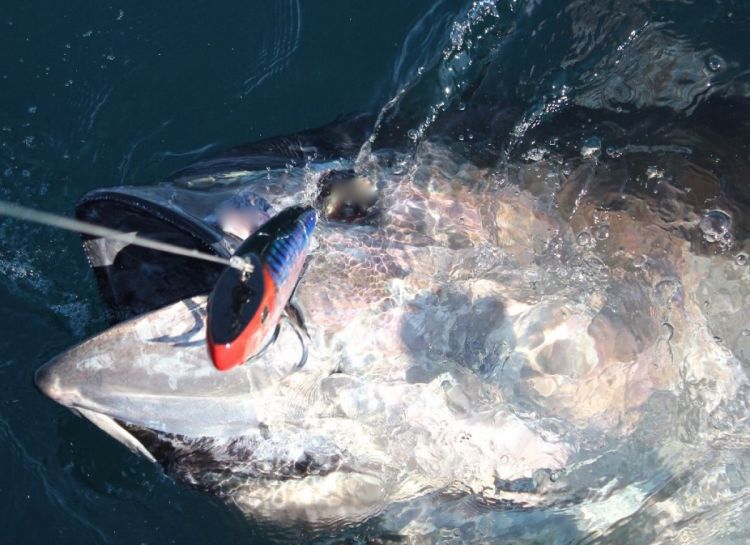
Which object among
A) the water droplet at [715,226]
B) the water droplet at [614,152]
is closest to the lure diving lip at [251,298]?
the water droplet at [614,152]

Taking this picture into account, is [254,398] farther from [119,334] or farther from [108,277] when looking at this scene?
[108,277]

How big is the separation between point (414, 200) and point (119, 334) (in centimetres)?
129

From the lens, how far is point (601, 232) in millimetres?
3479

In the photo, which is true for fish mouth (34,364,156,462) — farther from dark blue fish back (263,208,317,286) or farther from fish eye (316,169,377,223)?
fish eye (316,169,377,223)

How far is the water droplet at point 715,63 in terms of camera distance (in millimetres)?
3812

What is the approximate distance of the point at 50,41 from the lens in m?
5.39

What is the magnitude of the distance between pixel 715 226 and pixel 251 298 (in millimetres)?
2100

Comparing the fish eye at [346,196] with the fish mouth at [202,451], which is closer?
the fish mouth at [202,451]

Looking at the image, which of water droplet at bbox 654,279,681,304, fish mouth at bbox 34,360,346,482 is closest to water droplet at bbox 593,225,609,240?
water droplet at bbox 654,279,681,304

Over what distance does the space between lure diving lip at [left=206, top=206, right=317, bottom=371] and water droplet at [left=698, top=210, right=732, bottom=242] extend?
186cm

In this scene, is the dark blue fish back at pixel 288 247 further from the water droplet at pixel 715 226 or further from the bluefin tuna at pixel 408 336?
the water droplet at pixel 715 226

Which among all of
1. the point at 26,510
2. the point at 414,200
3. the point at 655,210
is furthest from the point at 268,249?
the point at 26,510

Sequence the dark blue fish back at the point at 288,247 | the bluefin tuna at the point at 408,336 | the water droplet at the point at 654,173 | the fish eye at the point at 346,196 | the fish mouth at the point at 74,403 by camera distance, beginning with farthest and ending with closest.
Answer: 1. the water droplet at the point at 654,173
2. the fish eye at the point at 346,196
3. the bluefin tuna at the point at 408,336
4. the fish mouth at the point at 74,403
5. the dark blue fish back at the point at 288,247

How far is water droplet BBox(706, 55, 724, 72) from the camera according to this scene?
3.81 meters
